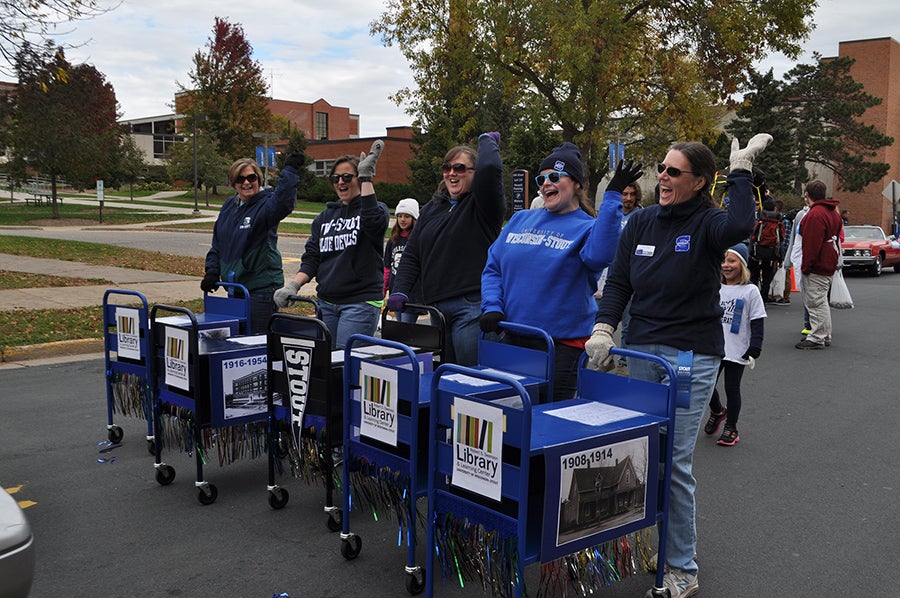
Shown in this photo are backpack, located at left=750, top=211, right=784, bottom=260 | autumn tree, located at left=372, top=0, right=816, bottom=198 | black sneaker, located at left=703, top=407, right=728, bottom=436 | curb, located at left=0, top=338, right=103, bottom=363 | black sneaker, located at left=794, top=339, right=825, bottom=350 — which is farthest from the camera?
autumn tree, located at left=372, top=0, right=816, bottom=198

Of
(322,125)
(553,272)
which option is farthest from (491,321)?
(322,125)

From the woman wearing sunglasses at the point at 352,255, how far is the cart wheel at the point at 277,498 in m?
1.08

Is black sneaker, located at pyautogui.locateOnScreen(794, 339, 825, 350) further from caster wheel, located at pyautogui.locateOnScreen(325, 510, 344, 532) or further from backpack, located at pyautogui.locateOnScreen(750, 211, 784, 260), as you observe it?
caster wheel, located at pyautogui.locateOnScreen(325, 510, 344, 532)

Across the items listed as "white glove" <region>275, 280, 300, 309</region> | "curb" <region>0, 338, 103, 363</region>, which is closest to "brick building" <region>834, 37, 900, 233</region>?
"curb" <region>0, 338, 103, 363</region>

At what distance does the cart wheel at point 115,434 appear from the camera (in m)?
5.97

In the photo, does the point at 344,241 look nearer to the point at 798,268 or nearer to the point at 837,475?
the point at 837,475

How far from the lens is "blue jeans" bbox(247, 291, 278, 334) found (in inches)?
235

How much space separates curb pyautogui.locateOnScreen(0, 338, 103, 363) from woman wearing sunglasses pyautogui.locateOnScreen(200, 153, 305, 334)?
430cm

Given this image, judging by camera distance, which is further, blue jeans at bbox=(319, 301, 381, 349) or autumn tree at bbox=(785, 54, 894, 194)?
autumn tree at bbox=(785, 54, 894, 194)

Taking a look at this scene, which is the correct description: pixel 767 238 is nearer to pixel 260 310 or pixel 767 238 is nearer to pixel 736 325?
pixel 736 325

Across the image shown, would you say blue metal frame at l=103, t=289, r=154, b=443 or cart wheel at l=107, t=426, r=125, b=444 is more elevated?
blue metal frame at l=103, t=289, r=154, b=443

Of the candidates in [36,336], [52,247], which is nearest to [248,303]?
[36,336]

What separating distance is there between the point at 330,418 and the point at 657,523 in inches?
69.7

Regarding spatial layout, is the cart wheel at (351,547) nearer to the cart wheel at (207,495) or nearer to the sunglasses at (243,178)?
the cart wheel at (207,495)
